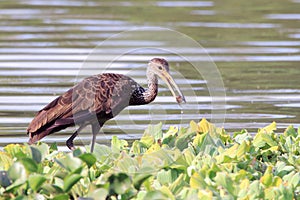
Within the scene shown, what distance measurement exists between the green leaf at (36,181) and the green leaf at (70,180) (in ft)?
0.52

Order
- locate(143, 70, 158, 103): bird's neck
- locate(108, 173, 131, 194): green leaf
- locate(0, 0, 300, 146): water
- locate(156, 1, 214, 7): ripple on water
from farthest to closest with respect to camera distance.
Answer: locate(156, 1, 214, 7): ripple on water → locate(0, 0, 300, 146): water → locate(143, 70, 158, 103): bird's neck → locate(108, 173, 131, 194): green leaf

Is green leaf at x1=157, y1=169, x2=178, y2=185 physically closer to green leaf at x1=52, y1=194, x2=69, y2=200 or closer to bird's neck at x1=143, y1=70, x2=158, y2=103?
green leaf at x1=52, y1=194, x2=69, y2=200

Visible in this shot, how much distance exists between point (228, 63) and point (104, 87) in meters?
6.20

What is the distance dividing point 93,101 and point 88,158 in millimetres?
1869

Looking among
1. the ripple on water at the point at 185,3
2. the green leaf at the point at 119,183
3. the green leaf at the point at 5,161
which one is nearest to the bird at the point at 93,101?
the green leaf at the point at 5,161

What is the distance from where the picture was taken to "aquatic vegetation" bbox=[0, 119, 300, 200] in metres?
7.07

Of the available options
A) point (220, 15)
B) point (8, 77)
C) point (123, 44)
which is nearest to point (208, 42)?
point (123, 44)

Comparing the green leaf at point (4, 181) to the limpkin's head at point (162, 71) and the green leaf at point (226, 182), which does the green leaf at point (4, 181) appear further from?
the limpkin's head at point (162, 71)

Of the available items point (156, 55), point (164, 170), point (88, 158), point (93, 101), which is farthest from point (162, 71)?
point (156, 55)

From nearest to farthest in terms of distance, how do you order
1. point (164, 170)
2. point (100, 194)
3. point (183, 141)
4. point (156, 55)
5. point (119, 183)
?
point (100, 194) < point (119, 183) < point (164, 170) < point (183, 141) < point (156, 55)

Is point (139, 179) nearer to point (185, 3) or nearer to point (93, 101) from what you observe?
point (93, 101)

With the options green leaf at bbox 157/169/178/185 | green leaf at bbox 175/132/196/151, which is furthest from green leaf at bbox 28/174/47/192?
green leaf at bbox 175/132/196/151

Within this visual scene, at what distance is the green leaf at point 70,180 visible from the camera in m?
7.06

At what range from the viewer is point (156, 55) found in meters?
16.2
